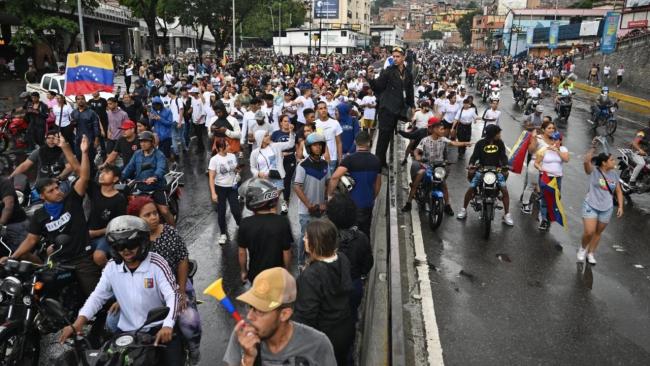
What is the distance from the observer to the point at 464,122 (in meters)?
13.9

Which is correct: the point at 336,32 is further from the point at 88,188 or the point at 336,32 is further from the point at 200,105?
the point at 88,188

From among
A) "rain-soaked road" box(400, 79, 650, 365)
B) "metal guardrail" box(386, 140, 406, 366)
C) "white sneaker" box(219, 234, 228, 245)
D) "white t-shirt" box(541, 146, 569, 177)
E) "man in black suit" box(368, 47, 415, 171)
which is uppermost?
"man in black suit" box(368, 47, 415, 171)

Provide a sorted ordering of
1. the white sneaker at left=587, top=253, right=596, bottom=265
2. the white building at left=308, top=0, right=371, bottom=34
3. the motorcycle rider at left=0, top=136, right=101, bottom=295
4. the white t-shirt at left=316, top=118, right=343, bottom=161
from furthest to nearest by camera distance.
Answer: the white building at left=308, top=0, right=371, bottom=34, the white t-shirt at left=316, top=118, right=343, bottom=161, the white sneaker at left=587, top=253, right=596, bottom=265, the motorcycle rider at left=0, top=136, right=101, bottom=295

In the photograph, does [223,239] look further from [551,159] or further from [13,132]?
[13,132]

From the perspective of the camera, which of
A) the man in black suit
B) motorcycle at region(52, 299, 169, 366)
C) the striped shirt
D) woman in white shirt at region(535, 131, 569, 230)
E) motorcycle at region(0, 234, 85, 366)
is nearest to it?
motorcycle at region(52, 299, 169, 366)

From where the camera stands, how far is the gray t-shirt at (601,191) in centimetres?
688

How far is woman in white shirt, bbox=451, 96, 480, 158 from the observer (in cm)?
1386

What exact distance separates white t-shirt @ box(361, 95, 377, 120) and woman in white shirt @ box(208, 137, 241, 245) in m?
7.69

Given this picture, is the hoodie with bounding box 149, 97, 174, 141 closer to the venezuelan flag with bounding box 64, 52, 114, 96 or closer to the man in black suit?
the venezuelan flag with bounding box 64, 52, 114, 96

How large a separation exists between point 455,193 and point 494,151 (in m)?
2.43

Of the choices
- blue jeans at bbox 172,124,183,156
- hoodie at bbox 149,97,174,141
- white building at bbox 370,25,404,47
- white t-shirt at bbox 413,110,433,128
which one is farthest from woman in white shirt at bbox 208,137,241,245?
white building at bbox 370,25,404,47

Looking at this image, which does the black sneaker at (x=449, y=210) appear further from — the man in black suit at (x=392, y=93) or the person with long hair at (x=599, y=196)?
the person with long hair at (x=599, y=196)

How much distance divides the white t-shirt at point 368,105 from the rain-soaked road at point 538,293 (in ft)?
18.1

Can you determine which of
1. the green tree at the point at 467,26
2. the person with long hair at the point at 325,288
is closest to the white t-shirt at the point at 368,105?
the person with long hair at the point at 325,288
